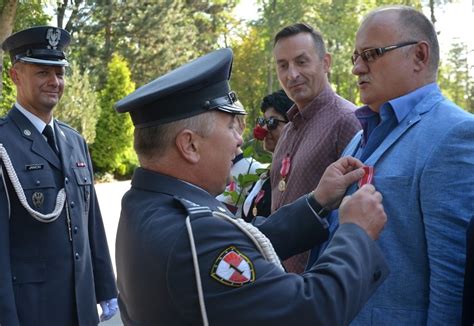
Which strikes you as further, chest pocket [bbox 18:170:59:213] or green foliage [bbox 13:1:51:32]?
green foliage [bbox 13:1:51:32]

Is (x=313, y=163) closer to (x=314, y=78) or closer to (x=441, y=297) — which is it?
(x=314, y=78)

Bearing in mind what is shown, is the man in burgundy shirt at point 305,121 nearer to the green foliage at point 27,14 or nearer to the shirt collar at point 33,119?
the shirt collar at point 33,119

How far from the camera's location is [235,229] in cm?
157

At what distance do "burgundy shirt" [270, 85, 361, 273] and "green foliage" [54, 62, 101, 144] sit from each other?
63.6 ft

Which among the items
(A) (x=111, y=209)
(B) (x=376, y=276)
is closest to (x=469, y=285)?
(B) (x=376, y=276)

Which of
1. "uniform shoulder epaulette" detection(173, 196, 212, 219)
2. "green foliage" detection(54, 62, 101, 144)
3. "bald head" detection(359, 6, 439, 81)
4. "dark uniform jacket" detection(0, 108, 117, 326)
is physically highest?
"bald head" detection(359, 6, 439, 81)

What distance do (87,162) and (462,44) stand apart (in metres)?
41.2

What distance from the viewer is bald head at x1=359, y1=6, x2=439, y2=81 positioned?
7.02 ft

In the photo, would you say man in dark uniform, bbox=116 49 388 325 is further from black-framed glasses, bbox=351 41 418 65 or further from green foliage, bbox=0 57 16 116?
green foliage, bbox=0 57 16 116

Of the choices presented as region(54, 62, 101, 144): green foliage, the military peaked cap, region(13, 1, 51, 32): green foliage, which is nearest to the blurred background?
region(54, 62, 101, 144): green foliage

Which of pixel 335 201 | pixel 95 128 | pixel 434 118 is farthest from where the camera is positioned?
pixel 95 128

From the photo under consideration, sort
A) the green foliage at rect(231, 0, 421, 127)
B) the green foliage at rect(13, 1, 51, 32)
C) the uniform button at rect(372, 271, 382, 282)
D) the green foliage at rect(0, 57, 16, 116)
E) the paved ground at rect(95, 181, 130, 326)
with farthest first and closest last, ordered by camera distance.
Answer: the green foliage at rect(231, 0, 421, 127) → the green foliage at rect(0, 57, 16, 116) → the green foliage at rect(13, 1, 51, 32) → the paved ground at rect(95, 181, 130, 326) → the uniform button at rect(372, 271, 382, 282)

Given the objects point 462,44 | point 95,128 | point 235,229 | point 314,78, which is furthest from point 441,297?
point 462,44

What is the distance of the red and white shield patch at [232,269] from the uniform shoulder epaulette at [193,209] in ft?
0.41
